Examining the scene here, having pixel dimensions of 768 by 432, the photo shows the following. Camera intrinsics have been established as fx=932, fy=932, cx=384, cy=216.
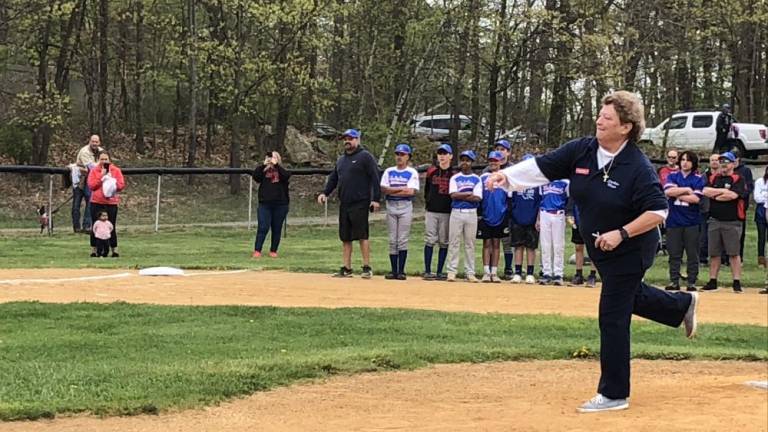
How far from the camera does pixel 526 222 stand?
45.7ft

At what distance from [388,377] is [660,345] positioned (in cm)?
330

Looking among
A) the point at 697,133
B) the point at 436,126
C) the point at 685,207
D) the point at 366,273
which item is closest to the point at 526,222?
the point at 685,207

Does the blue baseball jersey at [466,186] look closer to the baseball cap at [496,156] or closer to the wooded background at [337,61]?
the baseball cap at [496,156]

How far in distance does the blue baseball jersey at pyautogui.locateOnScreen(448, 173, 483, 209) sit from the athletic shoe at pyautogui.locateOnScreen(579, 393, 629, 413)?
7903 millimetres

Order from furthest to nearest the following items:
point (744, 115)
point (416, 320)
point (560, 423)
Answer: point (744, 115) < point (416, 320) < point (560, 423)

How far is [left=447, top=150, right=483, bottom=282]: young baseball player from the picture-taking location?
13766mm

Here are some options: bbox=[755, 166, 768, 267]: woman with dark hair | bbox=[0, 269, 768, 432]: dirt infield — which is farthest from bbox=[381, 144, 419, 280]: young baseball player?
bbox=[755, 166, 768, 267]: woman with dark hair

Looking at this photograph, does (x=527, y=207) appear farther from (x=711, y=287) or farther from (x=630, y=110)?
(x=630, y=110)

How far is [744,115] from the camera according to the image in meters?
40.1

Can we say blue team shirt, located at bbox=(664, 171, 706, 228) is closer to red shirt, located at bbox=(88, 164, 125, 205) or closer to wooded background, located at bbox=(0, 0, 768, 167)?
red shirt, located at bbox=(88, 164, 125, 205)

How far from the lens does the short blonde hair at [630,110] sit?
229 inches

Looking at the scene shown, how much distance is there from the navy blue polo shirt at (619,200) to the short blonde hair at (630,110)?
0.11 m

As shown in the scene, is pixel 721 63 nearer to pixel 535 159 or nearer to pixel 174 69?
pixel 174 69

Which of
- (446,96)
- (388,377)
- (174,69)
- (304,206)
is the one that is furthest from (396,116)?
(388,377)
